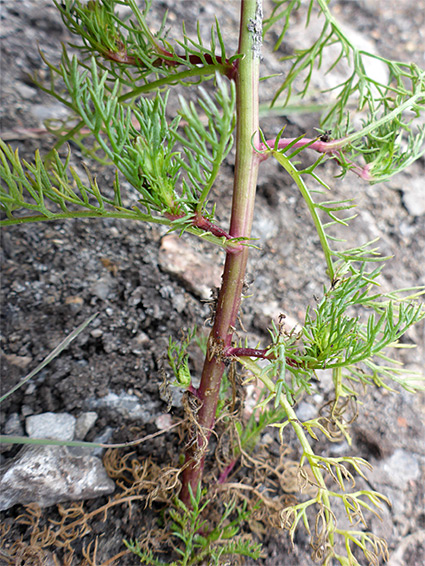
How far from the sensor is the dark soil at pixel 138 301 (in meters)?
0.83

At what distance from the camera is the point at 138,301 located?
1009mm

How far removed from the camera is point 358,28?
1.98 meters

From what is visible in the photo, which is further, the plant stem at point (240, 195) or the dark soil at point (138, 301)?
the dark soil at point (138, 301)

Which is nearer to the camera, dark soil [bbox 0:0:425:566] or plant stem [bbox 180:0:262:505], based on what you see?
plant stem [bbox 180:0:262:505]

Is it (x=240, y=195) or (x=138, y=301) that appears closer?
(x=240, y=195)

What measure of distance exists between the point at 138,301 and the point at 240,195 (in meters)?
0.51

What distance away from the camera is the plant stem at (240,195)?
556 mm

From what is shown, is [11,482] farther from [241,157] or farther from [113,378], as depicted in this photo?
[241,157]

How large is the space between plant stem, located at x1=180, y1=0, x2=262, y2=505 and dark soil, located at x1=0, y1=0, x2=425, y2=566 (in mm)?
167

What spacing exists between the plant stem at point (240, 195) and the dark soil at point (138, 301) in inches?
6.6

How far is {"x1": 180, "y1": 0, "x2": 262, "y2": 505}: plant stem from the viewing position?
0.56 meters

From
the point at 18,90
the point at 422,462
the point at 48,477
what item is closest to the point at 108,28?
the point at 48,477

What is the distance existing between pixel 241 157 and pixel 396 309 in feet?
1.25

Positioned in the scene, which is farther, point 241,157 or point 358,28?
point 358,28
